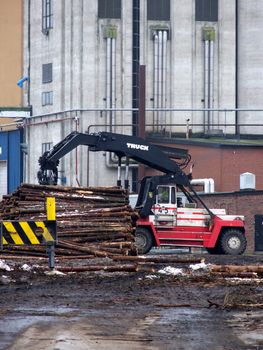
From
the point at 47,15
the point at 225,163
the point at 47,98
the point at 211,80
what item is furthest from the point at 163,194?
the point at 47,15

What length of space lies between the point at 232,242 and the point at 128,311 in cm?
2171

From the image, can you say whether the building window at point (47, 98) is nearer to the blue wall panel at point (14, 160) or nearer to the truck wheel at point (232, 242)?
the blue wall panel at point (14, 160)

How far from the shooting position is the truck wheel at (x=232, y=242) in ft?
113

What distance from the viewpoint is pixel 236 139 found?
59156 mm

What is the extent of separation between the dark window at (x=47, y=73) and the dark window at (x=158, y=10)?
6439 mm

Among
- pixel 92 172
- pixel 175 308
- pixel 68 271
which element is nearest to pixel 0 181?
pixel 92 172

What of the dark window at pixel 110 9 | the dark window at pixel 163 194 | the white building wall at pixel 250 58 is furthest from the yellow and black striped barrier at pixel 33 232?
the white building wall at pixel 250 58

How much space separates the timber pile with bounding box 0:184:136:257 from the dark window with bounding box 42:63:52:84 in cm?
3543

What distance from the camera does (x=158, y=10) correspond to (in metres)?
60.8

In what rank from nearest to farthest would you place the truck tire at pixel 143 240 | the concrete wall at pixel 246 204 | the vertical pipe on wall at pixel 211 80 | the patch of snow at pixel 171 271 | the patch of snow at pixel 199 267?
the patch of snow at pixel 171 271 < the patch of snow at pixel 199 267 < the truck tire at pixel 143 240 < the concrete wall at pixel 246 204 < the vertical pipe on wall at pixel 211 80

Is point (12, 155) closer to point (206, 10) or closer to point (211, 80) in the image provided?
point (211, 80)

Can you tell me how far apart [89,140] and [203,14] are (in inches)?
1142

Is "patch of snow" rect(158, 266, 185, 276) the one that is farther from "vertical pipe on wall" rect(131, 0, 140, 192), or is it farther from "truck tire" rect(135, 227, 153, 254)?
"vertical pipe on wall" rect(131, 0, 140, 192)

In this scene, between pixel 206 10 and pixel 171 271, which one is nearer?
pixel 171 271
